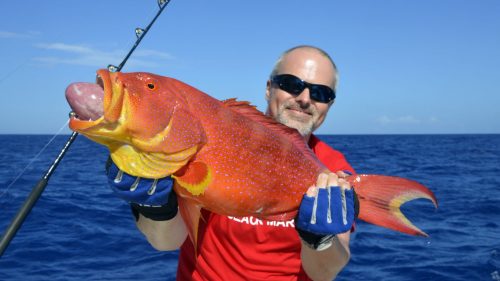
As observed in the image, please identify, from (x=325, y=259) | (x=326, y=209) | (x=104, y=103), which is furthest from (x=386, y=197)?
(x=104, y=103)

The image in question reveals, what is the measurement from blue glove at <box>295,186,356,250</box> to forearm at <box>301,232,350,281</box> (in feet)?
0.60

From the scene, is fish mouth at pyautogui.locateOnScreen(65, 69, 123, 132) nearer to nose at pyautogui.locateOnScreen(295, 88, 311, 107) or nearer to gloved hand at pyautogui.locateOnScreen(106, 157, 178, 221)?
gloved hand at pyautogui.locateOnScreen(106, 157, 178, 221)

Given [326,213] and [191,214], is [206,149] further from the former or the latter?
[326,213]

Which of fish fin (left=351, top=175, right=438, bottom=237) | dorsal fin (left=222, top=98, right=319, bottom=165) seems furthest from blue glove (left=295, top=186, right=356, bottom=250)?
dorsal fin (left=222, top=98, right=319, bottom=165)

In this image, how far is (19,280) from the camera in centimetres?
623

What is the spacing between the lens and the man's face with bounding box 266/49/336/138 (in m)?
3.43

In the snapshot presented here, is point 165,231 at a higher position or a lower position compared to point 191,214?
lower

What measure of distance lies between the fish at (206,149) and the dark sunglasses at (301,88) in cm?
59

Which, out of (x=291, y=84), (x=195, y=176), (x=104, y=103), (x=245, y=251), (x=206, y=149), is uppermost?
(x=104, y=103)

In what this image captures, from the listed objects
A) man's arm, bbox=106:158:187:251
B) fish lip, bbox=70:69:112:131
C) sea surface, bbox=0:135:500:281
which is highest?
→ fish lip, bbox=70:69:112:131

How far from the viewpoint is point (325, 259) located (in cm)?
305

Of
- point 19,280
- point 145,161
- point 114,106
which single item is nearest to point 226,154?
point 145,161

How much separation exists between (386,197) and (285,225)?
0.71m

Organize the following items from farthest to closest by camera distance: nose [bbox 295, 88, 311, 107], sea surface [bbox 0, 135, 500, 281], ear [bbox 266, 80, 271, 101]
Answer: sea surface [bbox 0, 135, 500, 281], ear [bbox 266, 80, 271, 101], nose [bbox 295, 88, 311, 107]
